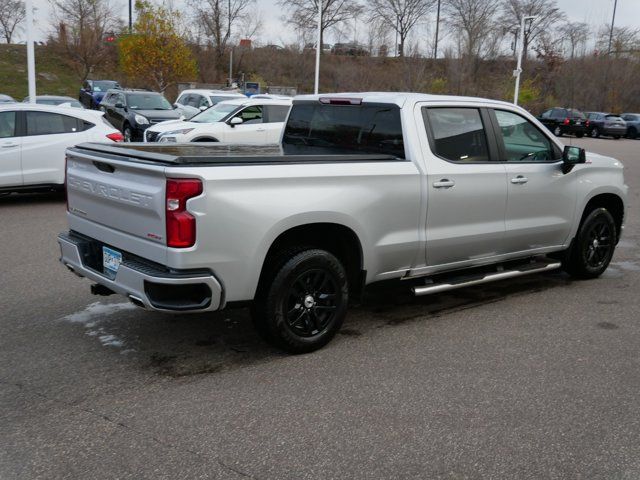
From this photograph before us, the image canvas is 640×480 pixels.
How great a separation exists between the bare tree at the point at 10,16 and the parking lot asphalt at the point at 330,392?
5605 cm

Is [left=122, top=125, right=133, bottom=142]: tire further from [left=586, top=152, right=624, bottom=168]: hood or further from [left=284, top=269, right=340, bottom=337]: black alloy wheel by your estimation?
[left=284, top=269, right=340, bottom=337]: black alloy wheel

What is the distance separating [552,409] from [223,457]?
1.97 meters

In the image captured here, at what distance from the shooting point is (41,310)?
18.2 feet

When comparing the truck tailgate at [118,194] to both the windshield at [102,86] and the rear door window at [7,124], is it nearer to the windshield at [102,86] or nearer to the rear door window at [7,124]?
the rear door window at [7,124]

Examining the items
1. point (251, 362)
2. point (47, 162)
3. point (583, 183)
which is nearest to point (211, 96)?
point (47, 162)

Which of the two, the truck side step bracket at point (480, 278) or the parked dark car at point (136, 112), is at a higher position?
the parked dark car at point (136, 112)

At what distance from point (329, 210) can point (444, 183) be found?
3.88 feet

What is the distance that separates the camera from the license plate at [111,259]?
14.4 ft

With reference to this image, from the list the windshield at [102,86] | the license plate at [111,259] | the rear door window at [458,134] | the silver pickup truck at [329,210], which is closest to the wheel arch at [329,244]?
the silver pickup truck at [329,210]

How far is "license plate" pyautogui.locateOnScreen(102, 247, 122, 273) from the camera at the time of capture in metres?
4.38

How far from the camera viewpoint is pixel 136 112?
19.4 meters

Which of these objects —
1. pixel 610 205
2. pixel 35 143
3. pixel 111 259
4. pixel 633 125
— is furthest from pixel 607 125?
pixel 111 259

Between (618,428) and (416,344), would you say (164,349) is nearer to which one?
(416,344)

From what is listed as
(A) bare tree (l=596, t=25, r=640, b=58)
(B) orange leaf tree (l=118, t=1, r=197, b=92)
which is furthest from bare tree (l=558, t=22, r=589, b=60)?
(B) orange leaf tree (l=118, t=1, r=197, b=92)
